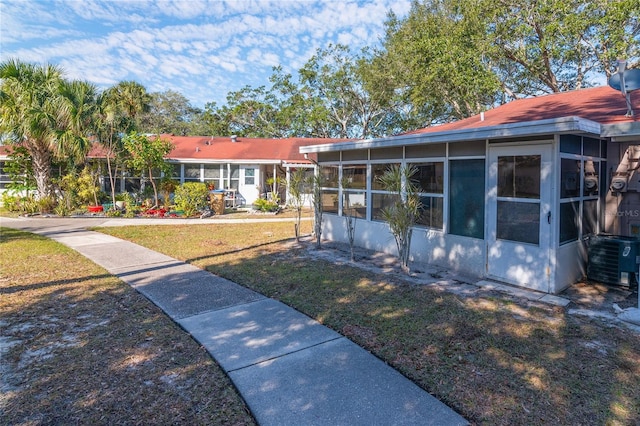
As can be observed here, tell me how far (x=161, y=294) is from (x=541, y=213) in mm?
5633

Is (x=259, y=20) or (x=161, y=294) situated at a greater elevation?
(x=259, y=20)

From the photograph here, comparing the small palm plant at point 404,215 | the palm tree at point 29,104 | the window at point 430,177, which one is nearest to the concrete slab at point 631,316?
the small palm plant at point 404,215

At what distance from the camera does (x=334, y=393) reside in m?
2.96

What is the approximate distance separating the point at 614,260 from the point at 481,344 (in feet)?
11.6

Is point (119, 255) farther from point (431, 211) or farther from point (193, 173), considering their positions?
point (193, 173)

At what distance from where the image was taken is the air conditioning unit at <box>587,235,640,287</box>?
560 cm

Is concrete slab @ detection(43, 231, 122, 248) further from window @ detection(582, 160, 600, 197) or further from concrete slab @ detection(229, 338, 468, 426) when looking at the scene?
window @ detection(582, 160, 600, 197)

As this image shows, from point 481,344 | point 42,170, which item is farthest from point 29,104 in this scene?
point 481,344

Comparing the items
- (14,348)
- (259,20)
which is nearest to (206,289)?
(14,348)

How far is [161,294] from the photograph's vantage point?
5.42 m

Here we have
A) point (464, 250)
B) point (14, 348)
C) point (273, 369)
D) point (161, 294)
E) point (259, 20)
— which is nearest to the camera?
point (273, 369)

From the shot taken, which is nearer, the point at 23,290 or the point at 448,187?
the point at 23,290

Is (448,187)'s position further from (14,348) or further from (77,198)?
(77,198)

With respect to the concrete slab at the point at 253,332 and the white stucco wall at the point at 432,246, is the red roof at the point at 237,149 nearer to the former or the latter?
the white stucco wall at the point at 432,246
